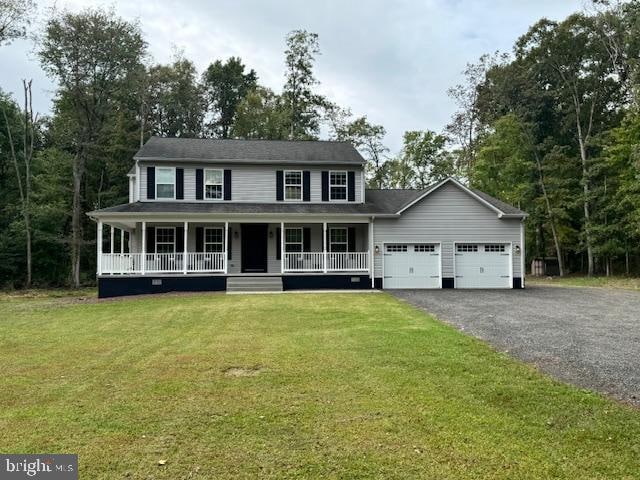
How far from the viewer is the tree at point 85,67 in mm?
22500

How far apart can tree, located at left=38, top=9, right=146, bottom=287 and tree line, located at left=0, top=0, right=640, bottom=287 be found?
0.21ft

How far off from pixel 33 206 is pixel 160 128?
10.9 m

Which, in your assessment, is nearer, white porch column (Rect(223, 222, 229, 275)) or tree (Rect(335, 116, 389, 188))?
white porch column (Rect(223, 222, 229, 275))

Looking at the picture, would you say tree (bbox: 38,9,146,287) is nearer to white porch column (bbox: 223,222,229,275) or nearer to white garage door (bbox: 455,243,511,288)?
white porch column (bbox: 223,222,229,275)

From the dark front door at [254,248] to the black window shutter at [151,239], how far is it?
3.62 m

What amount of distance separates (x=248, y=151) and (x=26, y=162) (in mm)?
14605

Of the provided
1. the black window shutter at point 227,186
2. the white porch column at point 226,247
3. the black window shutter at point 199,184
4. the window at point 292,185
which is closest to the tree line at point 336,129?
the black window shutter at point 199,184

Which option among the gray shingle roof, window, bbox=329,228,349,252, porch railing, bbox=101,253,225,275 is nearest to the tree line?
the gray shingle roof

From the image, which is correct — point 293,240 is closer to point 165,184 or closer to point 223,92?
point 165,184

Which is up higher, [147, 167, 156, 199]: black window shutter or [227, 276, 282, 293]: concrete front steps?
[147, 167, 156, 199]: black window shutter

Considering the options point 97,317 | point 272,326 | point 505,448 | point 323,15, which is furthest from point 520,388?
point 323,15

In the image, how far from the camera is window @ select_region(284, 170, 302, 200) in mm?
18797

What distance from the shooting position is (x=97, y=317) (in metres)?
10.7

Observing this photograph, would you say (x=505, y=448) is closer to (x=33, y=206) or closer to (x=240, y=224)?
(x=240, y=224)
